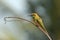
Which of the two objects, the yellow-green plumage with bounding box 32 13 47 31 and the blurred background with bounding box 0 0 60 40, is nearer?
the yellow-green plumage with bounding box 32 13 47 31

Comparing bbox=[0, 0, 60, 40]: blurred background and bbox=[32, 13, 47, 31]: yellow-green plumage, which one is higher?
bbox=[0, 0, 60, 40]: blurred background

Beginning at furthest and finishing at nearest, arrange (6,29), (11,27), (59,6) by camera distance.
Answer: (59,6) → (11,27) → (6,29)

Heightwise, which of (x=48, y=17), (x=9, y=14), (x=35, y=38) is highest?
(x=9, y=14)

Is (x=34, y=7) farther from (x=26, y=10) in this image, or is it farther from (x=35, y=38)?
(x=35, y=38)

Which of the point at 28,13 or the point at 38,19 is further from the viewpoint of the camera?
the point at 28,13

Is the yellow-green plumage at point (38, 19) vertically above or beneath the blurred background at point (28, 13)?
beneath

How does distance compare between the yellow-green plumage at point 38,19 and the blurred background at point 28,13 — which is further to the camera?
the blurred background at point 28,13

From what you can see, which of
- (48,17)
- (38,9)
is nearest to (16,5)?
(38,9)

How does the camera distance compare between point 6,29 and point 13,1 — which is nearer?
point 6,29
